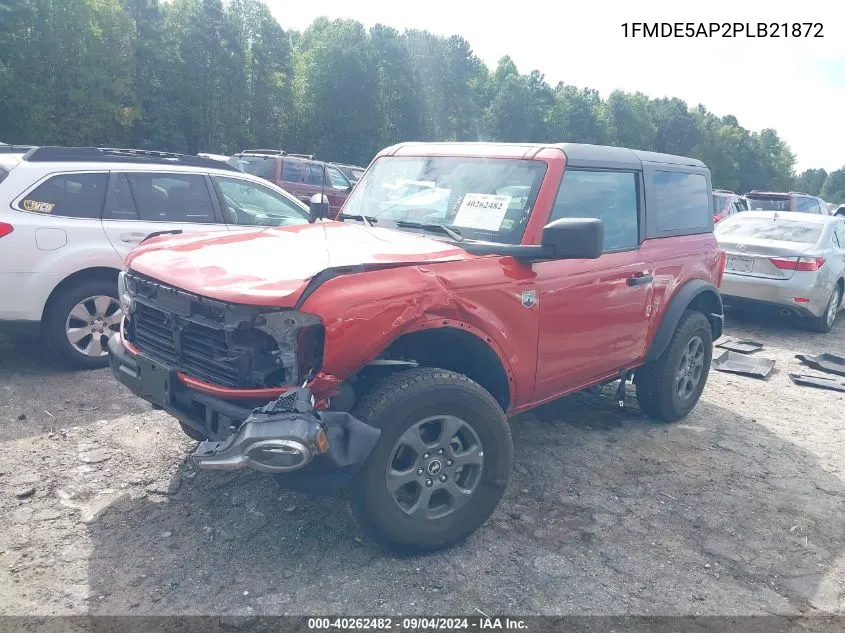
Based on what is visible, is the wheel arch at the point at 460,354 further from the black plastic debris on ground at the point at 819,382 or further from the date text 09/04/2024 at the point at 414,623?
the black plastic debris on ground at the point at 819,382

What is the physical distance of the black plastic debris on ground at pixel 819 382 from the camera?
705cm

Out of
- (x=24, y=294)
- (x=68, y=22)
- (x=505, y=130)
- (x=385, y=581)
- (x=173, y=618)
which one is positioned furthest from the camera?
(x=505, y=130)

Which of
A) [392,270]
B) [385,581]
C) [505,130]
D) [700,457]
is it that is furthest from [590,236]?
[505,130]

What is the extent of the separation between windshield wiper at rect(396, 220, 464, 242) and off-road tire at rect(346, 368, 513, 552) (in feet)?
2.91

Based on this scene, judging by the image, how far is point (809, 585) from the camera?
11.4ft

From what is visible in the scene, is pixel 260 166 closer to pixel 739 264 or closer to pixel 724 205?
pixel 739 264

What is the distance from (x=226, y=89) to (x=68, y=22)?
985 centimetres

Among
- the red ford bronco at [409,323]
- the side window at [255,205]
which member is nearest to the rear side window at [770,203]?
the side window at [255,205]

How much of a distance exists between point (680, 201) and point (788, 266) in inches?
180

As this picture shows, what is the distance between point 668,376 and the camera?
5.26 m

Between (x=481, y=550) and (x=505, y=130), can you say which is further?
(x=505, y=130)

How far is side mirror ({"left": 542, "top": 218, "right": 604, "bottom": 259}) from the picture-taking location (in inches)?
138

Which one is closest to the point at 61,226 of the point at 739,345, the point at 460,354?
the point at 460,354

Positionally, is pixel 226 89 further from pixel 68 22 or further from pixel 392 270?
pixel 392 270
